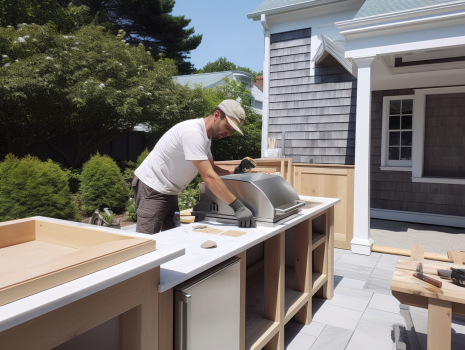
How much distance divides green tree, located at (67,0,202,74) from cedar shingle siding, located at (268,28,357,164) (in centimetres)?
1265

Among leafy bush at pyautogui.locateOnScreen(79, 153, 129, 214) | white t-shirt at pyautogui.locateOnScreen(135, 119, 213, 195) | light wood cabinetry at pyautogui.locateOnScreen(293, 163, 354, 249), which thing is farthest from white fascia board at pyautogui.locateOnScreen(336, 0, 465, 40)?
leafy bush at pyautogui.locateOnScreen(79, 153, 129, 214)

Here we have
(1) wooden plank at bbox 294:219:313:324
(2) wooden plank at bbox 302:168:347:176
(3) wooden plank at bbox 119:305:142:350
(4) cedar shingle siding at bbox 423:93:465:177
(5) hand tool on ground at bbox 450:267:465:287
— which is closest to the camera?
(3) wooden plank at bbox 119:305:142:350

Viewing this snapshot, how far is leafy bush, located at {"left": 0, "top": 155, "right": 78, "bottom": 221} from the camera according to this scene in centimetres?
497

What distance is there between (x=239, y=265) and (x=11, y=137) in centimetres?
1032

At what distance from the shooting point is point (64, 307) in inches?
36.4

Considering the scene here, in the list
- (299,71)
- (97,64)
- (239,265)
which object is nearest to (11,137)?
(97,64)

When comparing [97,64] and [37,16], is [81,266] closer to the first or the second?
[97,64]

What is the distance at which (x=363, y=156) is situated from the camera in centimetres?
450

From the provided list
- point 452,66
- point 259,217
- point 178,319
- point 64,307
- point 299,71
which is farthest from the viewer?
point 299,71

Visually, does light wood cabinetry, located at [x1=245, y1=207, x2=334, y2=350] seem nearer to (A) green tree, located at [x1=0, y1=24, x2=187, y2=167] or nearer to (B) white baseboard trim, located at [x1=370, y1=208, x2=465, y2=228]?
(B) white baseboard trim, located at [x1=370, y1=208, x2=465, y2=228]

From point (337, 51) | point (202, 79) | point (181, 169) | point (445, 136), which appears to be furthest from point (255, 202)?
point (202, 79)

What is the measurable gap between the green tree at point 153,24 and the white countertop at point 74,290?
705 inches

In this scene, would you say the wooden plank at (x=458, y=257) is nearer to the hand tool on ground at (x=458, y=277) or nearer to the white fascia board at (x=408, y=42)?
the hand tool on ground at (x=458, y=277)

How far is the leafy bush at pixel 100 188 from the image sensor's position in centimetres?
688
